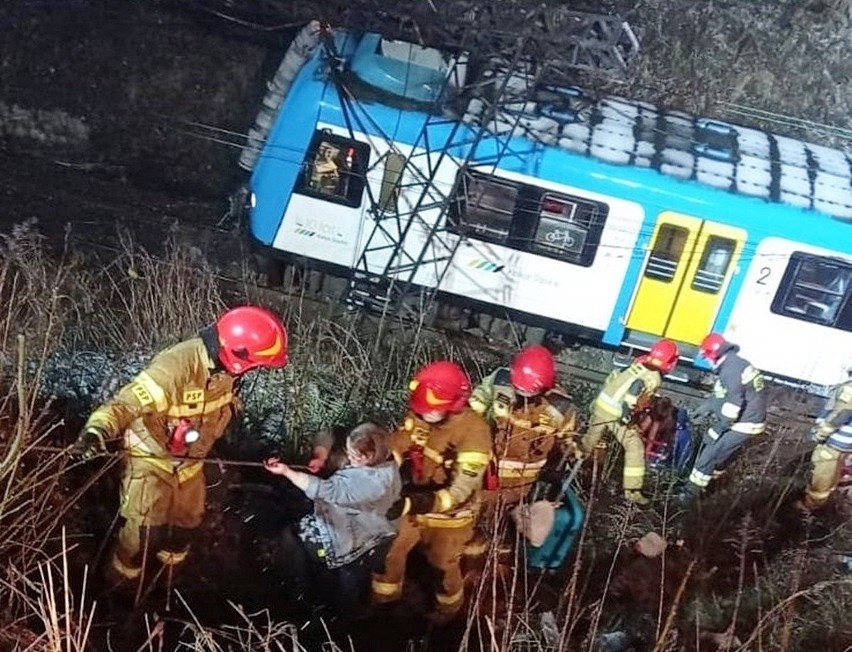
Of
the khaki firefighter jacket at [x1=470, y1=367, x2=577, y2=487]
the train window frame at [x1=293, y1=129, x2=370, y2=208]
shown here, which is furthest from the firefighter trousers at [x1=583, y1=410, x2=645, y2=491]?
the train window frame at [x1=293, y1=129, x2=370, y2=208]

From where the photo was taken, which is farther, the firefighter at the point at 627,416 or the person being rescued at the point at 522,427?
the firefighter at the point at 627,416

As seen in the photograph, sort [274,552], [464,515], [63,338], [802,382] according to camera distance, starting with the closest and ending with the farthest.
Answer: [464,515] → [274,552] → [63,338] → [802,382]

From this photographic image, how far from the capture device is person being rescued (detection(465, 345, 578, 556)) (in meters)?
5.29

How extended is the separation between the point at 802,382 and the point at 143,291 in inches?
269

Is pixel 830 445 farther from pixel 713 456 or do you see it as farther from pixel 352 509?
pixel 352 509

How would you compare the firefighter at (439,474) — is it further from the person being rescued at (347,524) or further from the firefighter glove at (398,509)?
the person being rescued at (347,524)

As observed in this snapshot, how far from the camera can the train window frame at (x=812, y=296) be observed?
8891mm

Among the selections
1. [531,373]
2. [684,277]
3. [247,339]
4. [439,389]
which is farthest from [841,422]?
[247,339]

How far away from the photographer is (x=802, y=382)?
9.47 m

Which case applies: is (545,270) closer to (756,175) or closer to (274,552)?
(756,175)

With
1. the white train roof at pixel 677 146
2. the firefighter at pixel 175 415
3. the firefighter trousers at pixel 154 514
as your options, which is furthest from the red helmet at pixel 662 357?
the firefighter trousers at pixel 154 514

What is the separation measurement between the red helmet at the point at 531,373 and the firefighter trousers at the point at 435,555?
86 centimetres

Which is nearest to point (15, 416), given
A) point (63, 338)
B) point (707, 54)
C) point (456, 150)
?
point (63, 338)

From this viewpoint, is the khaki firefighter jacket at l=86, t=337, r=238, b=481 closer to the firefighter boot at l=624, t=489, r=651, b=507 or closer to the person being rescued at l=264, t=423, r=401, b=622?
the person being rescued at l=264, t=423, r=401, b=622
